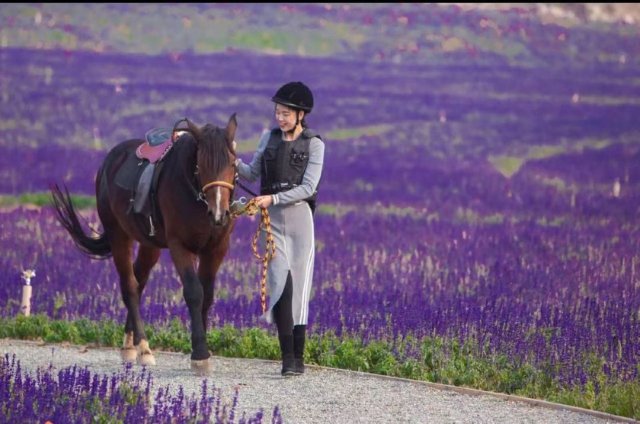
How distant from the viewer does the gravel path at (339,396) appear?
28.7ft

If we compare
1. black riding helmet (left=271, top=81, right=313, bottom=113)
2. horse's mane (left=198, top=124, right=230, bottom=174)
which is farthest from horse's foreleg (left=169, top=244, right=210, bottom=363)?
black riding helmet (left=271, top=81, right=313, bottom=113)

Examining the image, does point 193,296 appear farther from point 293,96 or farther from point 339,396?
point 293,96

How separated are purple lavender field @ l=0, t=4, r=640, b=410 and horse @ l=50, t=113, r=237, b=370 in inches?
33.6

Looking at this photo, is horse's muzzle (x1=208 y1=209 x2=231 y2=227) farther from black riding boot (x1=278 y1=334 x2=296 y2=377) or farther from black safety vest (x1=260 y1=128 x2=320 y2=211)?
black riding boot (x1=278 y1=334 x2=296 y2=377)

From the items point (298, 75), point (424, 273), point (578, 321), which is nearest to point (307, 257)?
point (578, 321)

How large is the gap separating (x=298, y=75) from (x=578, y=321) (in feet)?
91.5

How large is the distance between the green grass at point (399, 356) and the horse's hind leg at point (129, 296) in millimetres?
433

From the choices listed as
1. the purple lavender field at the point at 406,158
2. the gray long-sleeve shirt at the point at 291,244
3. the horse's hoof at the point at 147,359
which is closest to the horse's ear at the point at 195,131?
the gray long-sleeve shirt at the point at 291,244

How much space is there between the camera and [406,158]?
27.5m

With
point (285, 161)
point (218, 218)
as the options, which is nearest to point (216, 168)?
point (218, 218)

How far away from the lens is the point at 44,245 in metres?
16.1

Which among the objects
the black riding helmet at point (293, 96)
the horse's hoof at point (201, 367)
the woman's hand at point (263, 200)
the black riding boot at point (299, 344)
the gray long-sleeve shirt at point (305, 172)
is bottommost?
the horse's hoof at point (201, 367)

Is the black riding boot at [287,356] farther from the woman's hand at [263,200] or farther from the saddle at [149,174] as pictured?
the saddle at [149,174]

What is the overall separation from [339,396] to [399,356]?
1.13 metres
